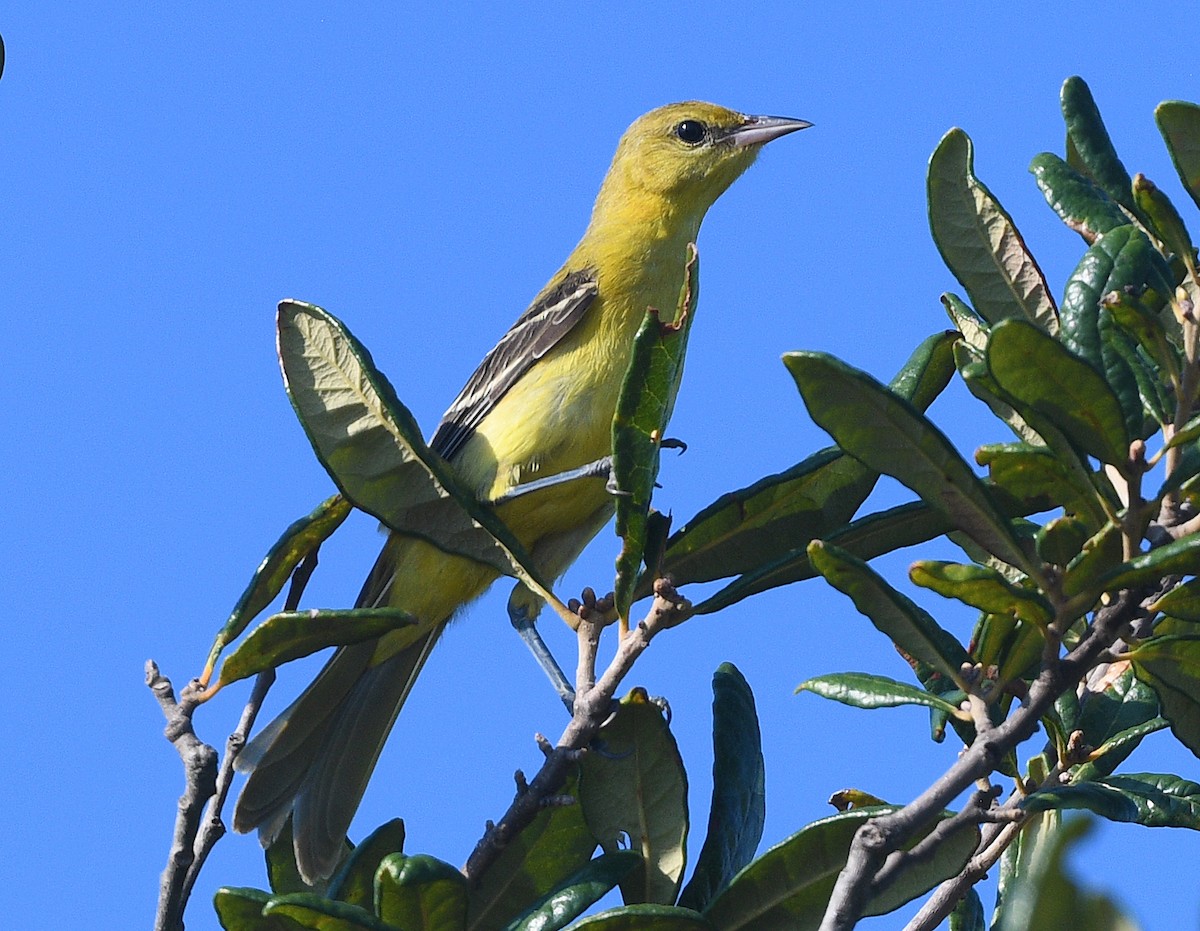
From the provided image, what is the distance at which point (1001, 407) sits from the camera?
327 centimetres

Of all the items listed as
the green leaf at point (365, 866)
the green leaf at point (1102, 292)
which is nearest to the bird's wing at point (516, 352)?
the green leaf at point (365, 866)

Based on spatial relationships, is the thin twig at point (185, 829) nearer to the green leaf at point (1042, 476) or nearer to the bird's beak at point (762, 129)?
the green leaf at point (1042, 476)

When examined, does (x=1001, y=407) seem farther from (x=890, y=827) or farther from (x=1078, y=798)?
(x=890, y=827)

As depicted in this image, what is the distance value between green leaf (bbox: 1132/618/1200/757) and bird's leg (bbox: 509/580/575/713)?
300 cm

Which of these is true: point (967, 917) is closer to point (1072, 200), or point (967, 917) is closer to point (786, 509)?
point (786, 509)

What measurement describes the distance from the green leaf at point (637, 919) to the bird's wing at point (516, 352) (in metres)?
3.57

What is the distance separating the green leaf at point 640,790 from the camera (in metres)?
2.94

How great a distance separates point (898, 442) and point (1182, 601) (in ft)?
1.76

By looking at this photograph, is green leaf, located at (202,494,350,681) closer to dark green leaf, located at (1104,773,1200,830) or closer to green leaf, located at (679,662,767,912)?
green leaf, located at (679,662,767,912)

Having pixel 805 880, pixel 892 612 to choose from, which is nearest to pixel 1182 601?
pixel 892 612

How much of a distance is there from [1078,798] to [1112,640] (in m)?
0.27

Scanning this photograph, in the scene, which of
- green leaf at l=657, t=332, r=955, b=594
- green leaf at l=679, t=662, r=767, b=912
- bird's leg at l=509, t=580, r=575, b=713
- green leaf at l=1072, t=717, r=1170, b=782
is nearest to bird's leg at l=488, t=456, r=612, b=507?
bird's leg at l=509, t=580, r=575, b=713

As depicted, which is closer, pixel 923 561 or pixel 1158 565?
pixel 1158 565

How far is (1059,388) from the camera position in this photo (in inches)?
93.1
